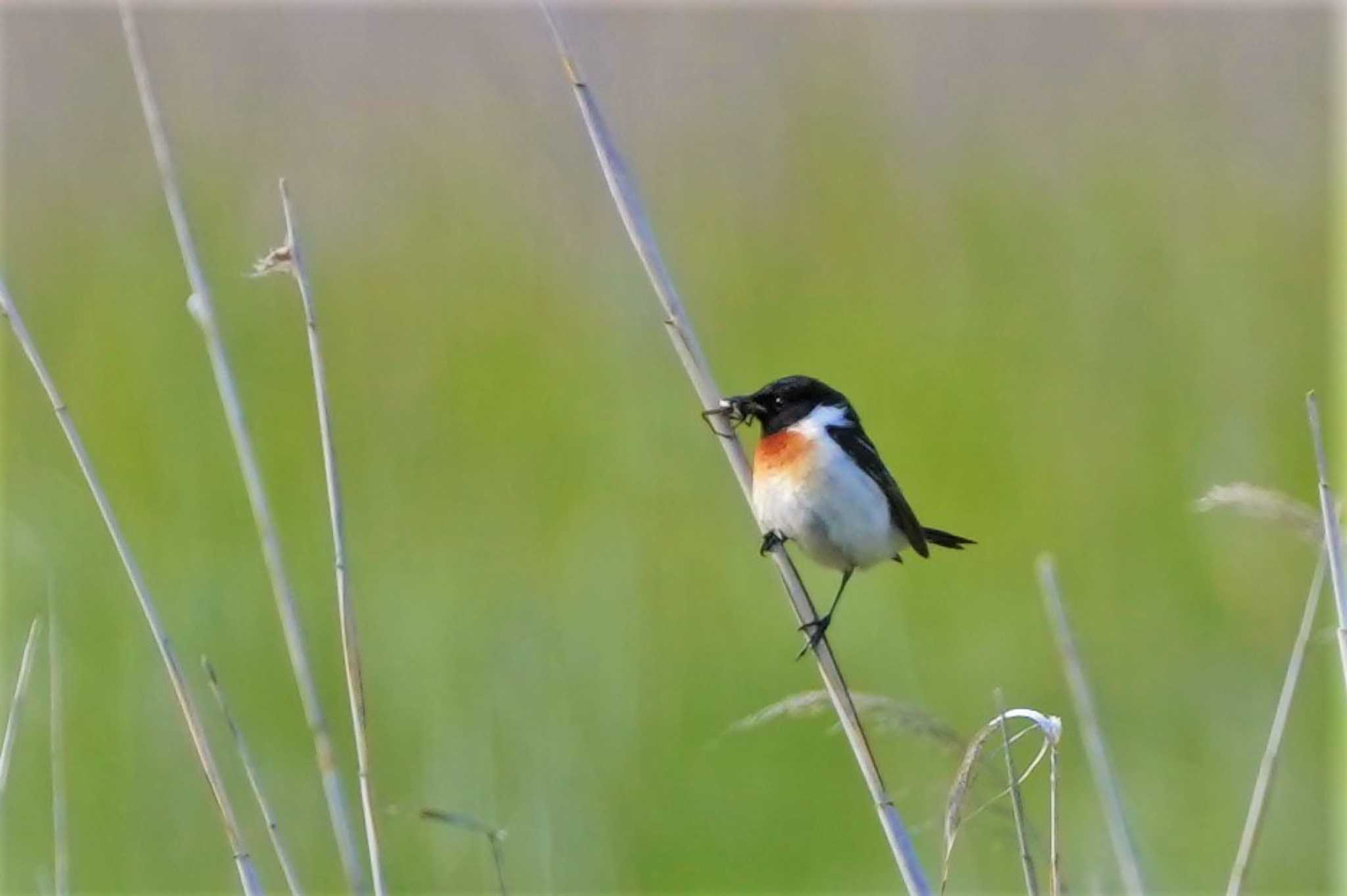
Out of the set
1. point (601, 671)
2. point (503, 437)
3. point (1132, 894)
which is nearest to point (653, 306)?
point (503, 437)

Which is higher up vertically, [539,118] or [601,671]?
[539,118]

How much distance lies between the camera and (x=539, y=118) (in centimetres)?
679

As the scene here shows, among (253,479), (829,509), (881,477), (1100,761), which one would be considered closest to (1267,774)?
(1100,761)

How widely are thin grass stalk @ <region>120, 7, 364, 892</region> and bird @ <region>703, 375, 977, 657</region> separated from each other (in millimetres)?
985

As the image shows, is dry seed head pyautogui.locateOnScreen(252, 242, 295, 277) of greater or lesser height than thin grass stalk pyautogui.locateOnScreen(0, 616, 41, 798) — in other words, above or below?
above

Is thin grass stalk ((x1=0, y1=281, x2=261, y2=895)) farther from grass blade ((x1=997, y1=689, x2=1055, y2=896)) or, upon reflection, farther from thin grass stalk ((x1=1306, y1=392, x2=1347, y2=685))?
thin grass stalk ((x1=1306, y1=392, x2=1347, y2=685))

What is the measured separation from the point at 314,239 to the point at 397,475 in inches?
48.0

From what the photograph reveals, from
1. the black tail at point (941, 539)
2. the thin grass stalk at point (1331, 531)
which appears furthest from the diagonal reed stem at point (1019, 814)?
the black tail at point (941, 539)

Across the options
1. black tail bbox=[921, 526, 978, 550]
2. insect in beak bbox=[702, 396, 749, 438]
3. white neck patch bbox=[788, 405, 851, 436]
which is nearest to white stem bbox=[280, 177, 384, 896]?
insect in beak bbox=[702, 396, 749, 438]

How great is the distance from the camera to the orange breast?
3.24 meters

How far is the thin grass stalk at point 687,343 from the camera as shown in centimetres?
223

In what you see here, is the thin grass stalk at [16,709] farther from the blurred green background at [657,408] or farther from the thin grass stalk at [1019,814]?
the thin grass stalk at [1019,814]

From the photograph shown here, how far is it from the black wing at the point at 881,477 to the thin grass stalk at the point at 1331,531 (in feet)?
3.90

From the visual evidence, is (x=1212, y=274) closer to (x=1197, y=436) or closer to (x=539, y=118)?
(x=1197, y=436)
